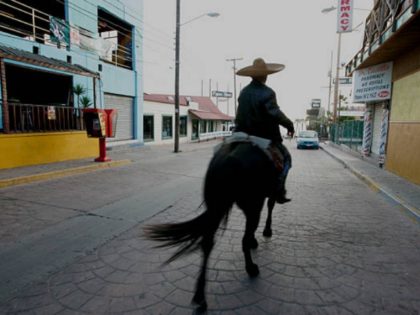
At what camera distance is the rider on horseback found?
311 cm

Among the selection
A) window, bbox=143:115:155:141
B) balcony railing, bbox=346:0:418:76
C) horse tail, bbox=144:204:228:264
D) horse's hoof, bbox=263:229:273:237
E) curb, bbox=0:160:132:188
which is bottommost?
horse's hoof, bbox=263:229:273:237

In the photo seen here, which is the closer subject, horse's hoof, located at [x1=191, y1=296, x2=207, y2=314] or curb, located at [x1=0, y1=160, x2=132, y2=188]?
horse's hoof, located at [x1=191, y1=296, x2=207, y2=314]

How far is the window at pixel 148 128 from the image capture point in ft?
64.6

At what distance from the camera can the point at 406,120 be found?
8211 mm

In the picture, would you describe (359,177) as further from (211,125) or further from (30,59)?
(211,125)

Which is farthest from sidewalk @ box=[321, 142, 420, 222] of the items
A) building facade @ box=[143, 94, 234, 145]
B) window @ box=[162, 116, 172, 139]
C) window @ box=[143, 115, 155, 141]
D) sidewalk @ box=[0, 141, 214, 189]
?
window @ box=[162, 116, 172, 139]

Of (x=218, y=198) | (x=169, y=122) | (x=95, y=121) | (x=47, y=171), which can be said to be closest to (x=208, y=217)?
(x=218, y=198)

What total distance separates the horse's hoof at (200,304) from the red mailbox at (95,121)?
8.59m

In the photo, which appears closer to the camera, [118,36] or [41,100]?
[41,100]

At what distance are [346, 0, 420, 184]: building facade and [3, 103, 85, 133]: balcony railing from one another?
10.8m

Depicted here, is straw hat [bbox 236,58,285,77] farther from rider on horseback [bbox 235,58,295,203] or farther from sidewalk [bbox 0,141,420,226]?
sidewalk [bbox 0,141,420,226]

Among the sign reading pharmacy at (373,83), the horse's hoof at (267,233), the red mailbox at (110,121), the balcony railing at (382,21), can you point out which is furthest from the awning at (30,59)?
the sign reading pharmacy at (373,83)

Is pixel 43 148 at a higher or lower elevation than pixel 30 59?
lower

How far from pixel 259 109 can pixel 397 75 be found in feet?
29.4
